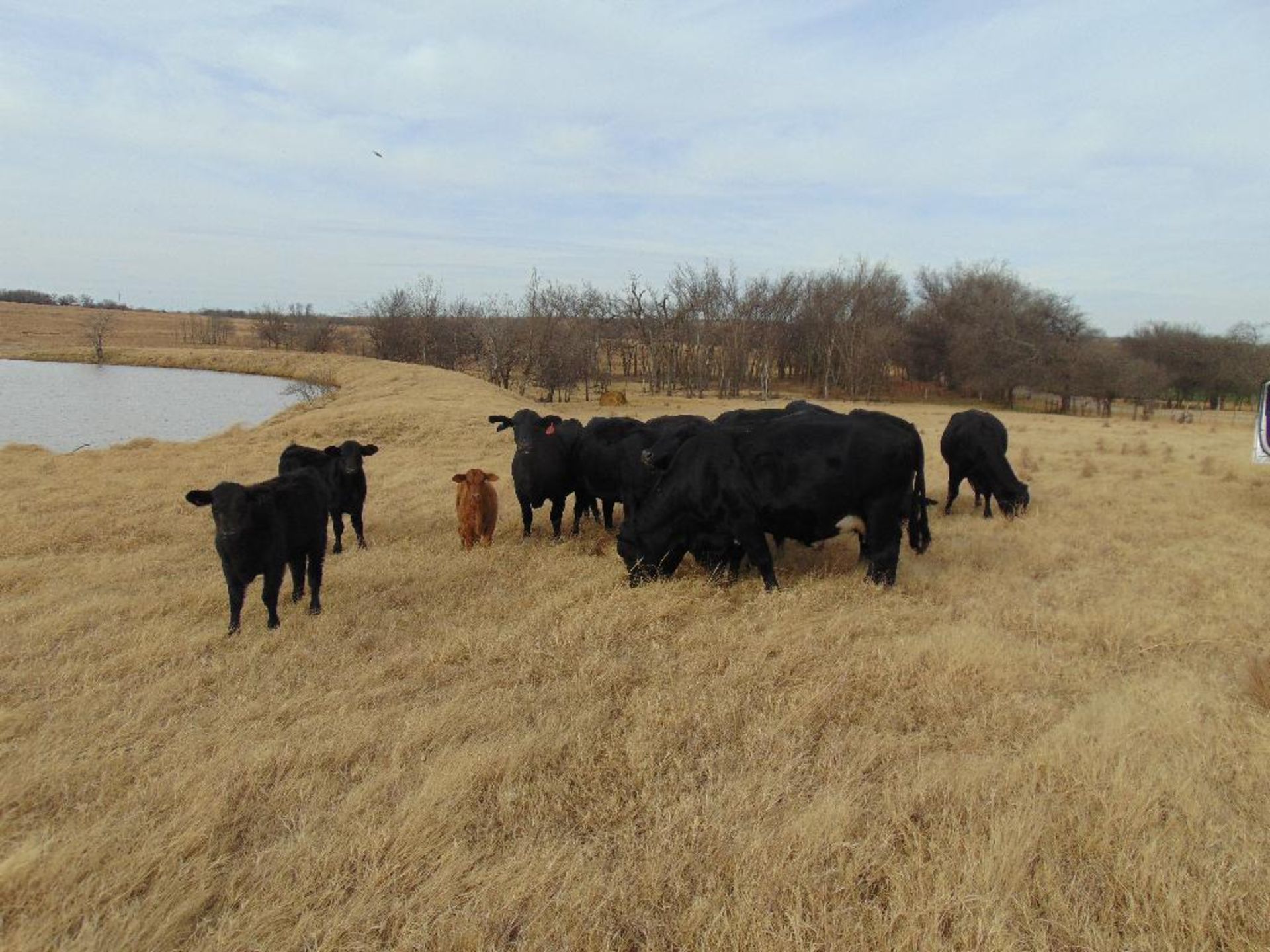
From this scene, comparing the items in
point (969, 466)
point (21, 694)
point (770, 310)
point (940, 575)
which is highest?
point (770, 310)

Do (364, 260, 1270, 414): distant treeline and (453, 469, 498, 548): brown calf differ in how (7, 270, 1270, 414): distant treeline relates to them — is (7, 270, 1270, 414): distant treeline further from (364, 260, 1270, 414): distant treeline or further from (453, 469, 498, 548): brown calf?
(453, 469, 498, 548): brown calf

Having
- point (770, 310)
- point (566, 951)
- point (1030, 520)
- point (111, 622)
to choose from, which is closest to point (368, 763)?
point (566, 951)

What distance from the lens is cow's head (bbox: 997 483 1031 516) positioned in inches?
420

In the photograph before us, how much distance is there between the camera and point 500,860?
3.12m

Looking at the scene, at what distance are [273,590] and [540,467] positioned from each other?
3865 mm

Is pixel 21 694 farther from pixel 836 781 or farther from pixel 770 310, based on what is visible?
pixel 770 310

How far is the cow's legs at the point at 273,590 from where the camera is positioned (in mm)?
5961

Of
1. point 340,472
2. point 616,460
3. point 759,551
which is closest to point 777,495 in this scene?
point 759,551

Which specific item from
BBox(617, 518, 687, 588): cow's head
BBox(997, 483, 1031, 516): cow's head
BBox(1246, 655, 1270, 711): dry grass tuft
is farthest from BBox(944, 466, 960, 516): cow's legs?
BBox(1246, 655, 1270, 711): dry grass tuft

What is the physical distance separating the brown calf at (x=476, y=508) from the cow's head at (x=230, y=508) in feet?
9.95

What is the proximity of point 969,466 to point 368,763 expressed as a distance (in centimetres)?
1015

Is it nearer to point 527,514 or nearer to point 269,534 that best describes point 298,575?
point 269,534

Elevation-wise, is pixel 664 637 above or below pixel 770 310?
below

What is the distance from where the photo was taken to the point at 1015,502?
10758 millimetres
